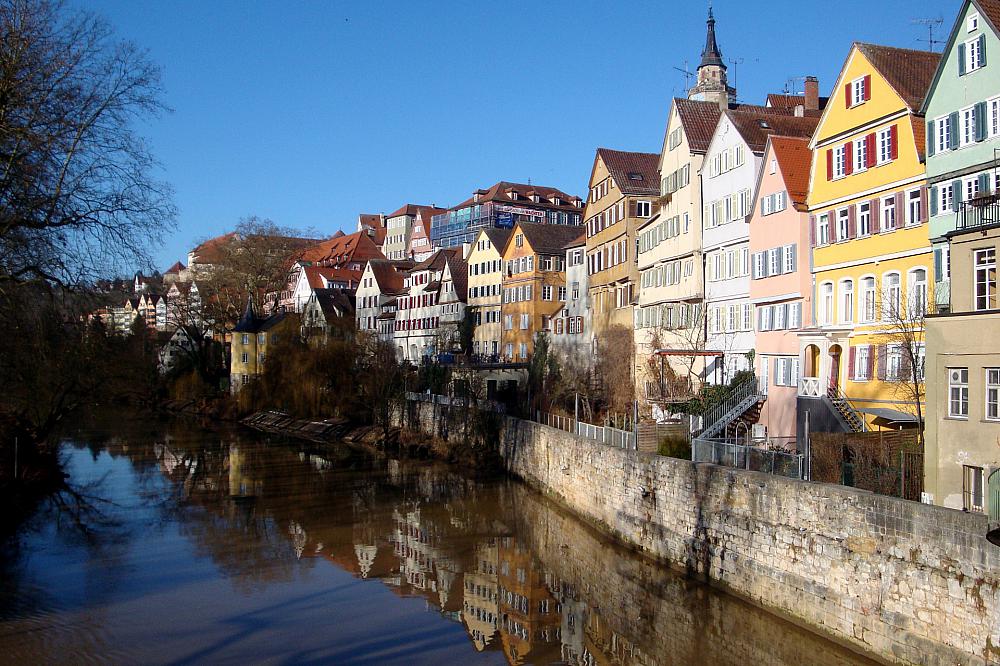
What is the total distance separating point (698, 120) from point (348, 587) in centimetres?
2429

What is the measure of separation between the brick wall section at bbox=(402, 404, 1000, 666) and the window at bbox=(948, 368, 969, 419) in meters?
2.78

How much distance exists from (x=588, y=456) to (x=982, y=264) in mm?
12829

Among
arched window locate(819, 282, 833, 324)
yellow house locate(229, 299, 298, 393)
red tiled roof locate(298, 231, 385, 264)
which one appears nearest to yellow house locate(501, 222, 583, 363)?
yellow house locate(229, 299, 298, 393)

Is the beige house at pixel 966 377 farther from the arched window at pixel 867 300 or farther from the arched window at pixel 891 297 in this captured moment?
the arched window at pixel 867 300

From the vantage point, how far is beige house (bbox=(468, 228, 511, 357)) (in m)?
59.0

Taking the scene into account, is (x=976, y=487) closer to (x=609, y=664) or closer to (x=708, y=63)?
(x=609, y=664)

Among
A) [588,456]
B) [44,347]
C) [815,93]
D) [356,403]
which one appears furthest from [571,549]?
[356,403]

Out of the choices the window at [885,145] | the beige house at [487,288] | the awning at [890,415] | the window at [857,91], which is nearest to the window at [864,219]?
the window at [885,145]

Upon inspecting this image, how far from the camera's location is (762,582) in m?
17.3

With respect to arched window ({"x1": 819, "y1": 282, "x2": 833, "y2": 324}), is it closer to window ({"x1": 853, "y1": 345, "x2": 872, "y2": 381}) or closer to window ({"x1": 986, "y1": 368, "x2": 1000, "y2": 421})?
window ({"x1": 853, "y1": 345, "x2": 872, "y2": 381})

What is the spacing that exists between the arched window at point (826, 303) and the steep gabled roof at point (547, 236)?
98.9 ft

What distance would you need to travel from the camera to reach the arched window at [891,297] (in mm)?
22891

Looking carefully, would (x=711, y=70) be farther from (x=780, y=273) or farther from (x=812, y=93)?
(x=780, y=273)

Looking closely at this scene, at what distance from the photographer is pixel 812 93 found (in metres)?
36.7
